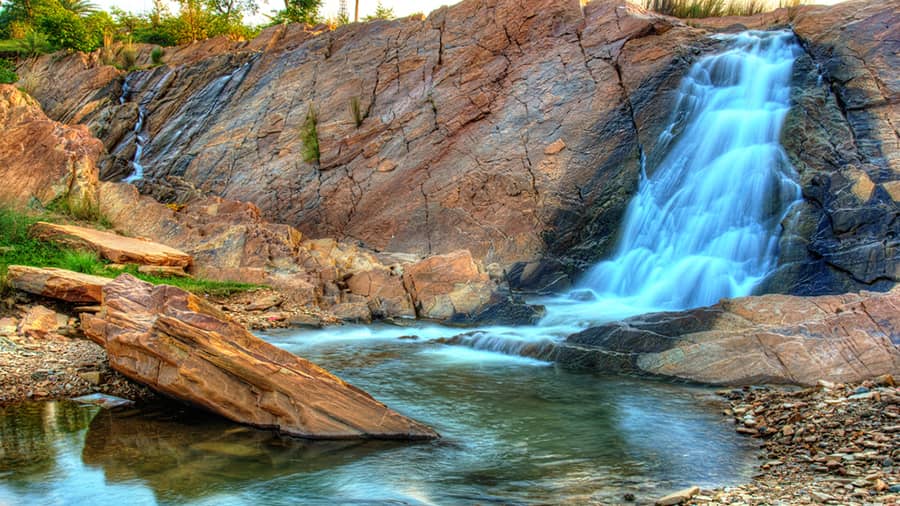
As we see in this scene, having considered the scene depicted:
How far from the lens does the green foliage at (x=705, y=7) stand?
775 inches

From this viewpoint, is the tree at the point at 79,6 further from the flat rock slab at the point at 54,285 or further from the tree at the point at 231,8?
the flat rock slab at the point at 54,285

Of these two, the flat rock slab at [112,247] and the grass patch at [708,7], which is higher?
the grass patch at [708,7]

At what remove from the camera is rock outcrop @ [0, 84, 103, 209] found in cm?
1669

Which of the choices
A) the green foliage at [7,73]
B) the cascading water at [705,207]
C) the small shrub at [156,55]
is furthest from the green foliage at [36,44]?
the cascading water at [705,207]

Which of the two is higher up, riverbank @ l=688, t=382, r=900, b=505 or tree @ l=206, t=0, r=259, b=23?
tree @ l=206, t=0, r=259, b=23

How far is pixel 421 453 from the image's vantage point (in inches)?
258

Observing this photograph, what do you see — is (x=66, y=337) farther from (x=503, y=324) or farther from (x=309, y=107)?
(x=309, y=107)

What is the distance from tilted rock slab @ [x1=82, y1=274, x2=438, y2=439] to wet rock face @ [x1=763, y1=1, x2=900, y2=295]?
312 inches

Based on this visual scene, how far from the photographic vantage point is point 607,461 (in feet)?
20.6

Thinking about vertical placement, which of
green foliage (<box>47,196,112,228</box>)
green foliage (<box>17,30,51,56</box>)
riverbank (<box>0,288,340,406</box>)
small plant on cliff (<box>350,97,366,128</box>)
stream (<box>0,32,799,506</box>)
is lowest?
stream (<box>0,32,799,506</box>)

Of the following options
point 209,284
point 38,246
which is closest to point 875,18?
point 209,284

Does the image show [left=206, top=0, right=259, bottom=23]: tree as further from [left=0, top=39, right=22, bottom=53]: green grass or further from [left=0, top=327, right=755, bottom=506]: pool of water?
[left=0, top=327, right=755, bottom=506]: pool of water

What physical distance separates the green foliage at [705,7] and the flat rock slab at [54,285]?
677 inches

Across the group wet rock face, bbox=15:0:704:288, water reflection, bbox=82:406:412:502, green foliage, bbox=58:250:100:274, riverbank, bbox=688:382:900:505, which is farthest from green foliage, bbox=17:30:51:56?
riverbank, bbox=688:382:900:505
